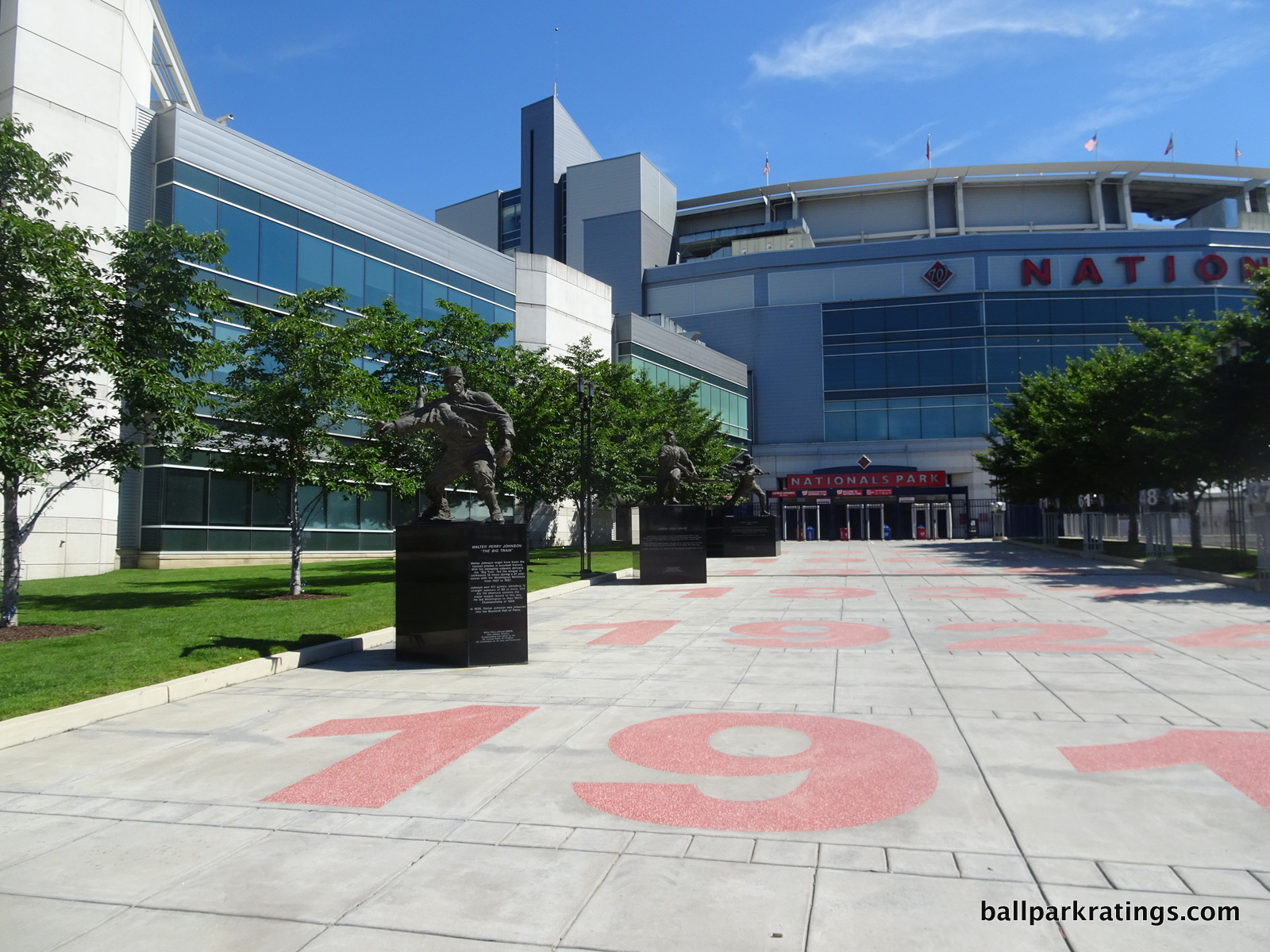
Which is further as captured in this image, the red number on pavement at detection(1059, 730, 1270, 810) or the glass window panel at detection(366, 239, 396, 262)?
the glass window panel at detection(366, 239, 396, 262)

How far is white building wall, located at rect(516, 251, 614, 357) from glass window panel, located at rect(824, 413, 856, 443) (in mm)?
25500

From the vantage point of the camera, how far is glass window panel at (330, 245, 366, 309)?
109 ft

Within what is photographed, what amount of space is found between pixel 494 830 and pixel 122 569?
25872mm

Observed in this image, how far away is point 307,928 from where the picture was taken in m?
3.69

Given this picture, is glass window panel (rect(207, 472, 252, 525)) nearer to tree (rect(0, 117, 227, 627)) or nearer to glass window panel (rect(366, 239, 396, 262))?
glass window panel (rect(366, 239, 396, 262))

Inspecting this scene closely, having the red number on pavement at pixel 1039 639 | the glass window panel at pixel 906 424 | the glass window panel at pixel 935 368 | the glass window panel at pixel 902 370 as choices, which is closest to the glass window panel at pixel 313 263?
the red number on pavement at pixel 1039 639

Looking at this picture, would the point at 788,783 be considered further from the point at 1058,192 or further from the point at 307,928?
the point at 1058,192

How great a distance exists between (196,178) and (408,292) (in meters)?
10.5

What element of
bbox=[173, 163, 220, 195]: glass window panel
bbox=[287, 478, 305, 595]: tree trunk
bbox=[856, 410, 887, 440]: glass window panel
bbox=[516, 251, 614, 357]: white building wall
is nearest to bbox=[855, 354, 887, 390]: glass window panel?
bbox=[856, 410, 887, 440]: glass window panel

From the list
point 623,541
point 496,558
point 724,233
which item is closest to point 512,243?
point 724,233

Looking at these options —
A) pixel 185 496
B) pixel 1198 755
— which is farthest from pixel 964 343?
pixel 1198 755

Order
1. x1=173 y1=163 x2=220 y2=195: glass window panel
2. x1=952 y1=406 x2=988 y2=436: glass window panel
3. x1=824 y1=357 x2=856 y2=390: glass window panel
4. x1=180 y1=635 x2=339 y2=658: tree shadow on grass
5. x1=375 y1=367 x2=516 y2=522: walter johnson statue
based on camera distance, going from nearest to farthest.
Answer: x1=180 y1=635 x2=339 y2=658: tree shadow on grass < x1=375 y1=367 x2=516 y2=522: walter johnson statue < x1=173 y1=163 x2=220 y2=195: glass window panel < x1=952 y1=406 x2=988 y2=436: glass window panel < x1=824 y1=357 x2=856 y2=390: glass window panel

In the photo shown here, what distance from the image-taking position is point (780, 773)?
5.75 meters

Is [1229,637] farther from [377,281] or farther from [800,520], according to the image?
[800,520]
